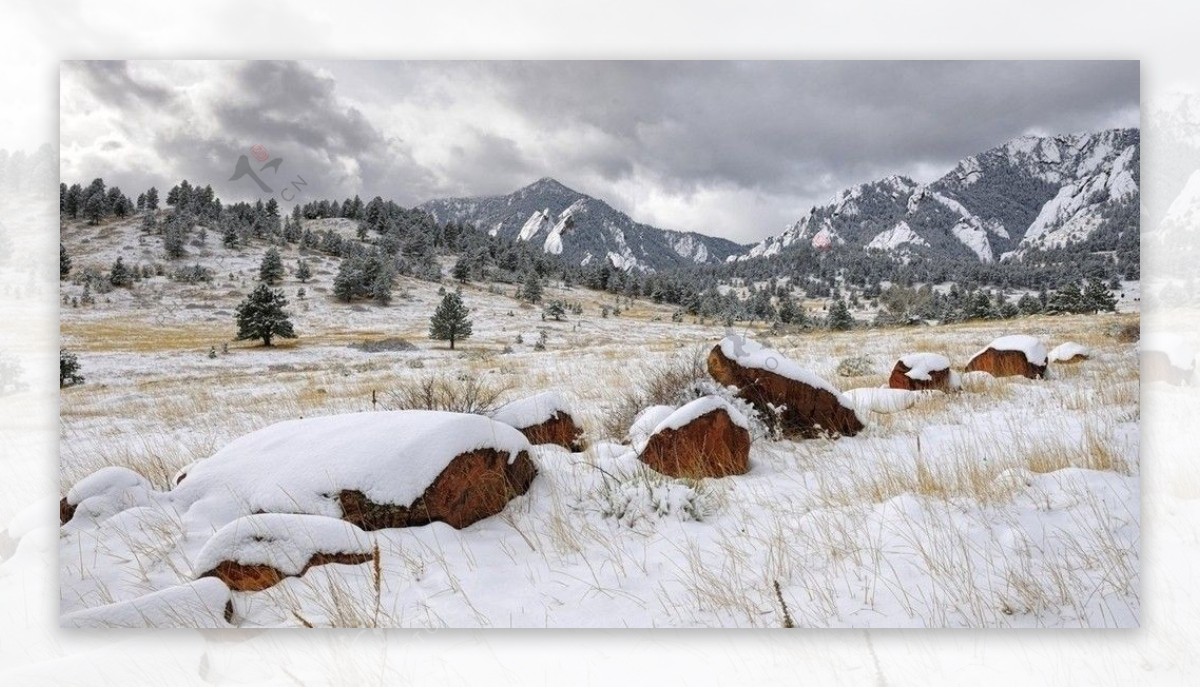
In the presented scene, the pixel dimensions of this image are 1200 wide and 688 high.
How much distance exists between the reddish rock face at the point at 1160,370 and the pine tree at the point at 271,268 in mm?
6912

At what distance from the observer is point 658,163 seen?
5117mm

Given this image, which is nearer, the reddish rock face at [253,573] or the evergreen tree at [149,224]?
the reddish rock face at [253,573]

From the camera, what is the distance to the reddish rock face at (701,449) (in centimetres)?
379

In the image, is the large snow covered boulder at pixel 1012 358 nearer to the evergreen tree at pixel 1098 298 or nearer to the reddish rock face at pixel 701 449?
the evergreen tree at pixel 1098 298

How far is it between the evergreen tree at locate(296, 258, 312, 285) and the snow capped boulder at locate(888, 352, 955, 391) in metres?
5.81

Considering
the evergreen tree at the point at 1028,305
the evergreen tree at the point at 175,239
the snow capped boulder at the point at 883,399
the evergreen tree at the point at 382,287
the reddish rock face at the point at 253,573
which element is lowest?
the reddish rock face at the point at 253,573

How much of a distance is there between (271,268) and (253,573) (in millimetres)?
3367

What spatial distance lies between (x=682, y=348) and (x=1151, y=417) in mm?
3619

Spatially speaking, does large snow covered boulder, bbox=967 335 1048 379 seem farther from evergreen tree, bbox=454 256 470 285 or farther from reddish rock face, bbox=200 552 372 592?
reddish rock face, bbox=200 552 372 592

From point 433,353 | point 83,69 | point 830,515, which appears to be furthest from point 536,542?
point 83,69

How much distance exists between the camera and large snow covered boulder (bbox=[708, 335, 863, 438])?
15.3 feet

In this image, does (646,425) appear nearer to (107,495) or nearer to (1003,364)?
(107,495)

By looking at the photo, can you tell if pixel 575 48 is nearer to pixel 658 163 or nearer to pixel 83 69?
pixel 658 163

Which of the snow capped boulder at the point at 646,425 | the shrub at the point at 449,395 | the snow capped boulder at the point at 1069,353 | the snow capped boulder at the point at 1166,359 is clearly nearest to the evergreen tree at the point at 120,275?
the shrub at the point at 449,395
